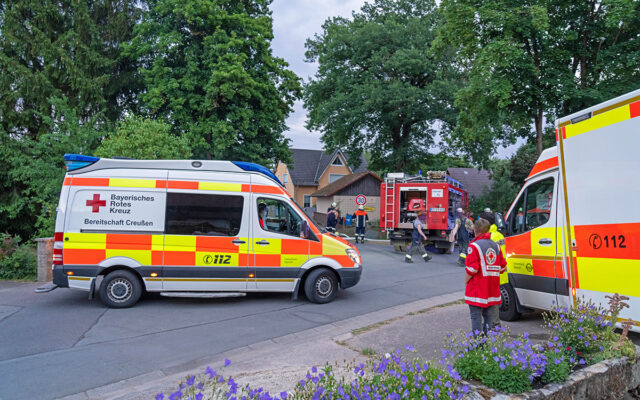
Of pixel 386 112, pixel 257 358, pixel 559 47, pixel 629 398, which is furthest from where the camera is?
pixel 386 112

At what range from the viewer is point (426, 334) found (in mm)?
6094

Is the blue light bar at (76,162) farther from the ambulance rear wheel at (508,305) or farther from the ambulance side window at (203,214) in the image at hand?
the ambulance rear wheel at (508,305)

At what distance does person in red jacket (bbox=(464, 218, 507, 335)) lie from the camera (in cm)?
486

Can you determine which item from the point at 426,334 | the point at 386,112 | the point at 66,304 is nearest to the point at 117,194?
the point at 66,304

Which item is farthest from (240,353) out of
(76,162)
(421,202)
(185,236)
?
(421,202)

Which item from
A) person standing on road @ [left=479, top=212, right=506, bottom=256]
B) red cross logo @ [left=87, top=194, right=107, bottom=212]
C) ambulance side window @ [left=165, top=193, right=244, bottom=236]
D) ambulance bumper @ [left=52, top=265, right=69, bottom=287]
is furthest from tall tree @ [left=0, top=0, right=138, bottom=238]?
person standing on road @ [left=479, top=212, right=506, bottom=256]

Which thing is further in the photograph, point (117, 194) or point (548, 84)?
point (548, 84)

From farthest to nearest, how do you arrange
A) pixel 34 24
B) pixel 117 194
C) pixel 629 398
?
pixel 34 24 < pixel 117 194 < pixel 629 398

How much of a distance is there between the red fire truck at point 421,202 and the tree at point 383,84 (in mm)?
8764

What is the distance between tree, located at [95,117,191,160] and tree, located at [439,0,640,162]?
11.3 meters

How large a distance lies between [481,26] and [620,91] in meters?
5.51

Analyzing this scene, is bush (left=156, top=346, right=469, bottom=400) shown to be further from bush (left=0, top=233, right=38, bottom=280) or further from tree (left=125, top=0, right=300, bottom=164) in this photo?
tree (left=125, top=0, right=300, bottom=164)

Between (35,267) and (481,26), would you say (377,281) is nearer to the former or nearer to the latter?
(35,267)

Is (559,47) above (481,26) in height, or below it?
below
